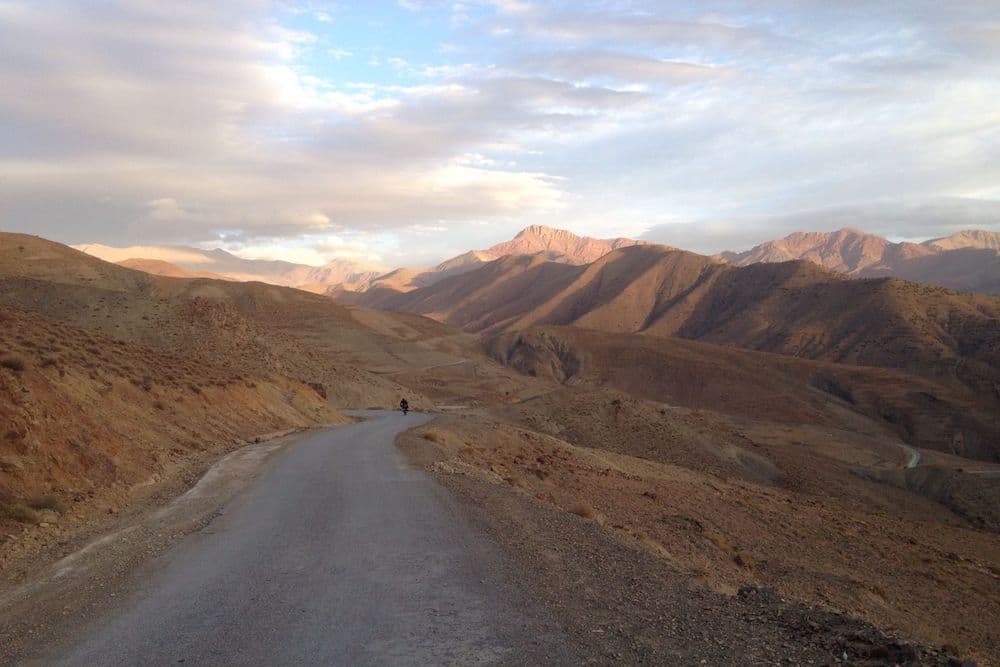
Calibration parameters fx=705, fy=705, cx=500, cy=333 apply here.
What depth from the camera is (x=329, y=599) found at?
24.6 feet

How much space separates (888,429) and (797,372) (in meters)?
17.9

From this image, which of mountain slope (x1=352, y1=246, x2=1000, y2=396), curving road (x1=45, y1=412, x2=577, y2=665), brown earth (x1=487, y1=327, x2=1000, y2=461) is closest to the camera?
curving road (x1=45, y1=412, x2=577, y2=665)

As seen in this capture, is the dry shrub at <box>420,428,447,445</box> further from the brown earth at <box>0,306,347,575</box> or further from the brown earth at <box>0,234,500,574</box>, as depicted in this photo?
the brown earth at <box>0,234,500,574</box>

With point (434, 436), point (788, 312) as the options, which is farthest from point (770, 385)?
point (434, 436)

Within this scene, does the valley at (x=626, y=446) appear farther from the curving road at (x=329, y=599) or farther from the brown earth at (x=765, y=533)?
the curving road at (x=329, y=599)

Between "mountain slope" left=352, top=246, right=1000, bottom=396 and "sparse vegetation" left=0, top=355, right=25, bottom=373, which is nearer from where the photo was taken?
"sparse vegetation" left=0, top=355, right=25, bottom=373

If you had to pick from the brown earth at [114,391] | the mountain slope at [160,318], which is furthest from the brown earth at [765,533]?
the mountain slope at [160,318]

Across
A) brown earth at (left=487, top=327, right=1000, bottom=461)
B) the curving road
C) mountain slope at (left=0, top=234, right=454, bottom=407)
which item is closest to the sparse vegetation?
the curving road

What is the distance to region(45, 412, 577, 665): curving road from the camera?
6.14 meters

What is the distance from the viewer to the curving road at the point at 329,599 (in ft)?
20.1

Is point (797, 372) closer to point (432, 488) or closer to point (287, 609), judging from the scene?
point (432, 488)

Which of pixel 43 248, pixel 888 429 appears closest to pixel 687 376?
pixel 888 429

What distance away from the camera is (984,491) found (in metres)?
40.2

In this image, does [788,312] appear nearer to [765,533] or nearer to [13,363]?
[765,533]
